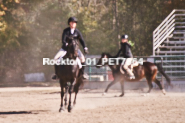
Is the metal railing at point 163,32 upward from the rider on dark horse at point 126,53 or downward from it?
upward

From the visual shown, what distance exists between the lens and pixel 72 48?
13.4 m

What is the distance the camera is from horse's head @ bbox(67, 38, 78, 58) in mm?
13381

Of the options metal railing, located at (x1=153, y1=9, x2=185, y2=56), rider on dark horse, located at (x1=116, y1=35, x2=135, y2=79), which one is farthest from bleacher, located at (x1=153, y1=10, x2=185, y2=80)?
rider on dark horse, located at (x1=116, y1=35, x2=135, y2=79)

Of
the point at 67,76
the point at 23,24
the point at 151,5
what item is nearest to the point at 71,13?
the point at 23,24

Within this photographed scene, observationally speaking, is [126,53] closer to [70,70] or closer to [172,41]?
[70,70]

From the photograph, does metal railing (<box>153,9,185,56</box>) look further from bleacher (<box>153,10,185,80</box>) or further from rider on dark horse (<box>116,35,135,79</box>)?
rider on dark horse (<box>116,35,135,79</box>)

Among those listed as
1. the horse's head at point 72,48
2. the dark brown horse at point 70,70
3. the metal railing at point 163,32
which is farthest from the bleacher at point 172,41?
the horse's head at point 72,48

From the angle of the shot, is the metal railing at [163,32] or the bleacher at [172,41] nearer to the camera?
the bleacher at [172,41]

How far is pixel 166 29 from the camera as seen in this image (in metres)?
32.4

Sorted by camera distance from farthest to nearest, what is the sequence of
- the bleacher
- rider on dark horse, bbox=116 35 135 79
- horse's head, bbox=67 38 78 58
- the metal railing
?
the metal railing, the bleacher, rider on dark horse, bbox=116 35 135 79, horse's head, bbox=67 38 78 58

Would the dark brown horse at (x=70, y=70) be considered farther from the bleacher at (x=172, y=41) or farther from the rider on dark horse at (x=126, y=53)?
the bleacher at (x=172, y=41)

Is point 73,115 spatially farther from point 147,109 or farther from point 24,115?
point 147,109

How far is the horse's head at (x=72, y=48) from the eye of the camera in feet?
43.9

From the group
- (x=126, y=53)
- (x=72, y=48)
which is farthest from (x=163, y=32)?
(x=72, y=48)
